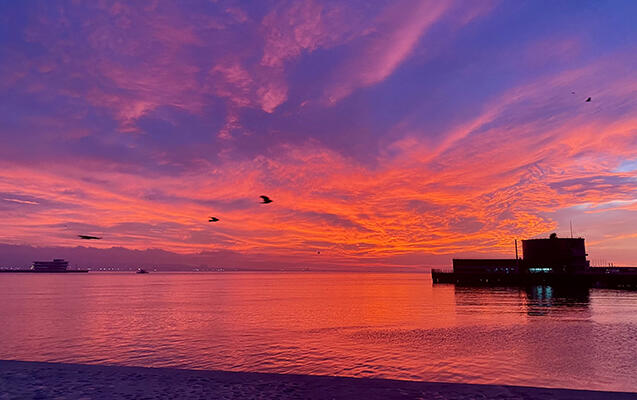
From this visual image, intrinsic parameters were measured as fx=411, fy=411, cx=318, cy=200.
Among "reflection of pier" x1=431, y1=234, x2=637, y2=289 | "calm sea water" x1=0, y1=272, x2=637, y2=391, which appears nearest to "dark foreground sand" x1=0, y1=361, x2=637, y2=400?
"calm sea water" x1=0, y1=272, x2=637, y2=391

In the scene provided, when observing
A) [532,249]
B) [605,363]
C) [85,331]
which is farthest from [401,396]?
[532,249]

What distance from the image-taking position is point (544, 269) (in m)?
132

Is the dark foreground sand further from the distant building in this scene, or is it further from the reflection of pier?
the distant building

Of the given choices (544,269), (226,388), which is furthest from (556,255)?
(226,388)

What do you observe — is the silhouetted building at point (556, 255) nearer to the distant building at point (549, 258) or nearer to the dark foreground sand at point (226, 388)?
the distant building at point (549, 258)

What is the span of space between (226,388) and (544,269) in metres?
141

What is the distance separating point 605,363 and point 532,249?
121m

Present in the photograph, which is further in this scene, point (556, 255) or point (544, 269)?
point (544, 269)

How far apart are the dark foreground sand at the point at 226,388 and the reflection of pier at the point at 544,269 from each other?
124m

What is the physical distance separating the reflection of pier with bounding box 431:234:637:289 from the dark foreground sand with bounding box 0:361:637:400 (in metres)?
124

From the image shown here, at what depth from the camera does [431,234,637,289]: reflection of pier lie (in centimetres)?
12131

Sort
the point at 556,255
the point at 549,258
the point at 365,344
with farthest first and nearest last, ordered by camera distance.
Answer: the point at 549,258, the point at 556,255, the point at 365,344

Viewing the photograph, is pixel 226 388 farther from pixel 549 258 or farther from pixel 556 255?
pixel 556 255

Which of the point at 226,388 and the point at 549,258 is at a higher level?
the point at 549,258
